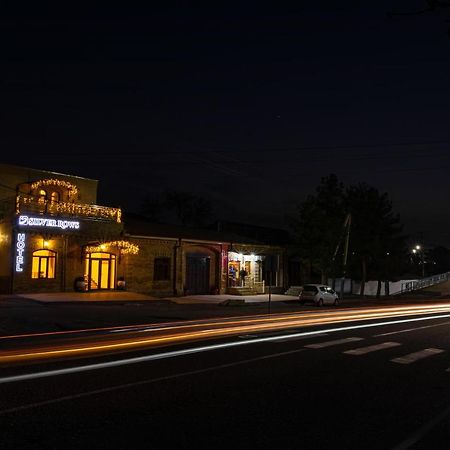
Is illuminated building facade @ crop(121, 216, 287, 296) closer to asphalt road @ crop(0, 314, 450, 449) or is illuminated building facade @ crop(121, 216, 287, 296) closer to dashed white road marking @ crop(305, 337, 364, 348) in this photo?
dashed white road marking @ crop(305, 337, 364, 348)

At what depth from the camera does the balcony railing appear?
30641mm

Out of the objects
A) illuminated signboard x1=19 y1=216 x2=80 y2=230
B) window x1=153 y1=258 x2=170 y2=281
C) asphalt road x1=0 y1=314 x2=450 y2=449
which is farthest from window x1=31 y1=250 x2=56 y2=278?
asphalt road x1=0 y1=314 x2=450 y2=449

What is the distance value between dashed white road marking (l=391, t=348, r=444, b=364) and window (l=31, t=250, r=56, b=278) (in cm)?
2273

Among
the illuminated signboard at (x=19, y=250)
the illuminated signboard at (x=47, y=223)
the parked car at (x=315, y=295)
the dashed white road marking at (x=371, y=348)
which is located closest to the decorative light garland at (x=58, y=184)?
the illuminated signboard at (x=47, y=223)

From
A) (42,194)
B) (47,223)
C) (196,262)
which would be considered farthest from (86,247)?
(196,262)

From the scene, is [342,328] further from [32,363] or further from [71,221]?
[71,221]

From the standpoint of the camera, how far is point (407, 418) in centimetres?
733

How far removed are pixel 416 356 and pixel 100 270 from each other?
24.6m

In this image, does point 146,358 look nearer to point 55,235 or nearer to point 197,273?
point 55,235

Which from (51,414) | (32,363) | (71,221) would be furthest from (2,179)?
(51,414)

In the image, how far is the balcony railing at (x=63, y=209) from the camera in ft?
101

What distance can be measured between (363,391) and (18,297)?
22991 millimetres

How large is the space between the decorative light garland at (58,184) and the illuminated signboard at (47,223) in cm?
249

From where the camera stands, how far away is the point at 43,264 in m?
31.8
